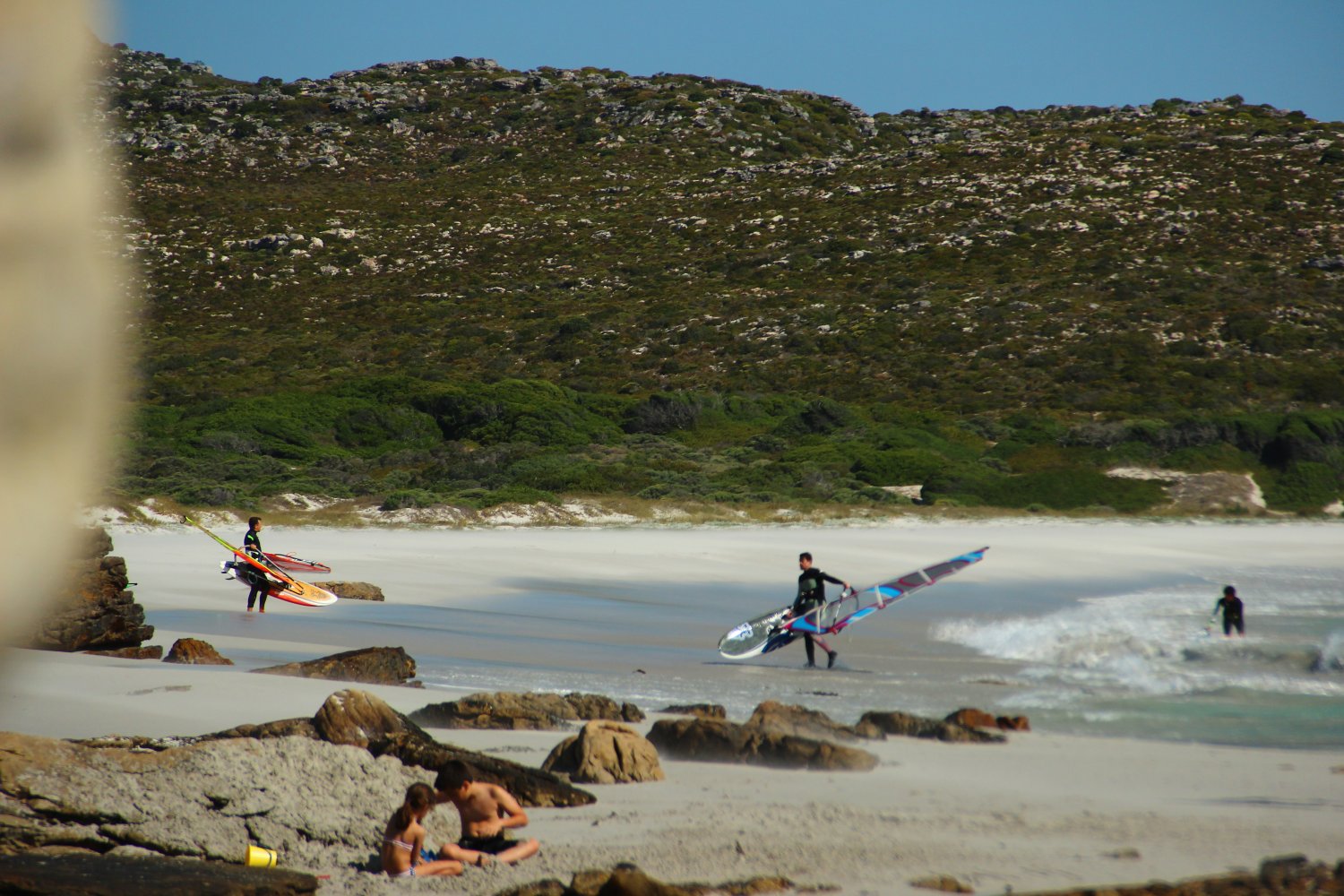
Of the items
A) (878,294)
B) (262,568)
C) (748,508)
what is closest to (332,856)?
(262,568)

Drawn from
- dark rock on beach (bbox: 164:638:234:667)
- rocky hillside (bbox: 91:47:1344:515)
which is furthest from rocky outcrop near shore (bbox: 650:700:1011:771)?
rocky hillside (bbox: 91:47:1344:515)

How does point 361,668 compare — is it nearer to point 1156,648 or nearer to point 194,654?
point 194,654

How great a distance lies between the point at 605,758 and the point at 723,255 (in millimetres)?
47579

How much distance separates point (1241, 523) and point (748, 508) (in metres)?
10.6

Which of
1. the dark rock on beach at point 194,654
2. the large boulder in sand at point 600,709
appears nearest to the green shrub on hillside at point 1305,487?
the large boulder in sand at point 600,709

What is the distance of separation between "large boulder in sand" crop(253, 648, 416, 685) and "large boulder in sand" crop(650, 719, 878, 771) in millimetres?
3399

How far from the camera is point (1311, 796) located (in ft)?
22.6

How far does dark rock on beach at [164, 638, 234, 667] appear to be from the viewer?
10.4 metres

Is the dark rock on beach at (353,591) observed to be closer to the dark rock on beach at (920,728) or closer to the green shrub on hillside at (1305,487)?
the dark rock on beach at (920,728)

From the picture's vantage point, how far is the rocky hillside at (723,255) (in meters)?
40.3

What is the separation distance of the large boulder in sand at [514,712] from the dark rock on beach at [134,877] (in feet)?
10.8

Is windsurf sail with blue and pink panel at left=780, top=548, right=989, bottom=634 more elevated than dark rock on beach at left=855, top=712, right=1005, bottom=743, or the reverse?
windsurf sail with blue and pink panel at left=780, top=548, right=989, bottom=634

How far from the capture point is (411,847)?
17.4 ft

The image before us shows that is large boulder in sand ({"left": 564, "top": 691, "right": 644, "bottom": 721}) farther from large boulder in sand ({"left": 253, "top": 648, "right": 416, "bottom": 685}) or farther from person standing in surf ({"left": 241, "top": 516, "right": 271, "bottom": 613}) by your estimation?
person standing in surf ({"left": 241, "top": 516, "right": 271, "bottom": 613})
